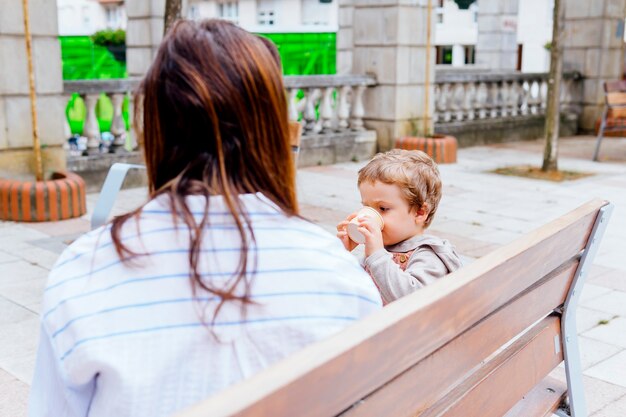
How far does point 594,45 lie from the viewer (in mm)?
14430

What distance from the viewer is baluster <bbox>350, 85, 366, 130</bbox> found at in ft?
37.1

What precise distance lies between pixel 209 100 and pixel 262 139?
0.12 meters

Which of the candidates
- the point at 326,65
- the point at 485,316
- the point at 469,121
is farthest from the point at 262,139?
the point at 326,65

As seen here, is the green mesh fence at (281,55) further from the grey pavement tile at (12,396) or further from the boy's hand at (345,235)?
the boy's hand at (345,235)

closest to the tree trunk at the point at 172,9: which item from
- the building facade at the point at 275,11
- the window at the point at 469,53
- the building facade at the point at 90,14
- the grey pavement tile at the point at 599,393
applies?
the grey pavement tile at the point at 599,393

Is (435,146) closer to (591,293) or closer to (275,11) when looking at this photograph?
(591,293)

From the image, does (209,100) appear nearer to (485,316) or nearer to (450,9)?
(485,316)

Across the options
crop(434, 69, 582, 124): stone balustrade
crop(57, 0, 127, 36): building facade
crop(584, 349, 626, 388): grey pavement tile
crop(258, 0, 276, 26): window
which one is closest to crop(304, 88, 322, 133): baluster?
crop(434, 69, 582, 124): stone balustrade

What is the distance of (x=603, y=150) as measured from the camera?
12.7m

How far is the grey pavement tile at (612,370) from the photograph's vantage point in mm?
3828

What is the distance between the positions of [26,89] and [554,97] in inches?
229

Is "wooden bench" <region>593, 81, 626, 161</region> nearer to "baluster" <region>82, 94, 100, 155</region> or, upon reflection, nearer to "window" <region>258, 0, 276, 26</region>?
"baluster" <region>82, 94, 100, 155</region>

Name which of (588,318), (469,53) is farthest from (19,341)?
(469,53)

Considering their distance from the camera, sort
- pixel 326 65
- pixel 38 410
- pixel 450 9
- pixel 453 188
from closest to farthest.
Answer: pixel 38 410 < pixel 453 188 < pixel 326 65 < pixel 450 9
